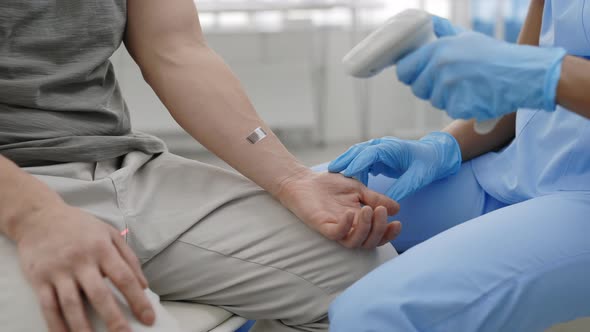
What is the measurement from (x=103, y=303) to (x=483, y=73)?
0.51 meters

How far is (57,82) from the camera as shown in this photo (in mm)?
891

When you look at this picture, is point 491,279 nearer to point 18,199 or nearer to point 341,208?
point 341,208

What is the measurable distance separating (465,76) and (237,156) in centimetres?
39

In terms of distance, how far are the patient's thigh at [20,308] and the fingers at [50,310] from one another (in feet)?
0.07

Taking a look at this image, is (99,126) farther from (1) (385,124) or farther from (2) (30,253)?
(1) (385,124)

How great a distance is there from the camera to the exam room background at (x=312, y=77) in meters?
4.11

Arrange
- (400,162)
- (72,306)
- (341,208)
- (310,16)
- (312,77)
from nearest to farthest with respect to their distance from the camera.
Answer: (72,306), (341,208), (400,162), (310,16), (312,77)

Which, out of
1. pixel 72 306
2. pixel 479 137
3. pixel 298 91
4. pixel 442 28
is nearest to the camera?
pixel 72 306

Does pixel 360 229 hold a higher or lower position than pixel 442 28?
lower

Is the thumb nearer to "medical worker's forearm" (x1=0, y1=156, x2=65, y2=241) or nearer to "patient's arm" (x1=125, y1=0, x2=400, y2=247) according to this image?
"patient's arm" (x1=125, y1=0, x2=400, y2=247)

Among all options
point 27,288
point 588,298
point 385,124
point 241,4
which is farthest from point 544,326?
point 385,124

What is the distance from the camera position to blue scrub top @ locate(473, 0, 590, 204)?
0.96 meters

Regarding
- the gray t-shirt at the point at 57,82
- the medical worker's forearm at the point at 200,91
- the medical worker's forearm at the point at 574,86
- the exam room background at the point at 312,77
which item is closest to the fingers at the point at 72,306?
the gray t-shirt at the point at 57,82

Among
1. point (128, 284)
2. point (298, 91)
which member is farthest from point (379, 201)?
point (298, 91)
